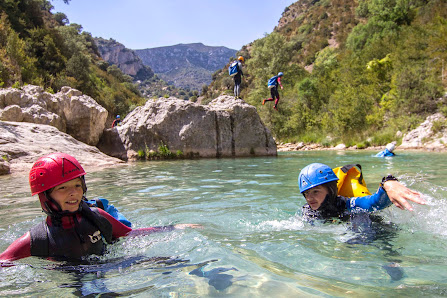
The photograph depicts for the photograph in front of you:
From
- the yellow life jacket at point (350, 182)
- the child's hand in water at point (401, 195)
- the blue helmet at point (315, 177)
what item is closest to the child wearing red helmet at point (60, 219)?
the blue helmet at point (315, 177)

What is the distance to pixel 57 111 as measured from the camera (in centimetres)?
1429

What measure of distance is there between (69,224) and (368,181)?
5953mm

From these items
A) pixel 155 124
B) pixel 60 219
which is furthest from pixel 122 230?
pixel 155 124

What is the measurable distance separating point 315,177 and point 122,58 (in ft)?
586

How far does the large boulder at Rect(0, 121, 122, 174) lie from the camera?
9201 millimetres

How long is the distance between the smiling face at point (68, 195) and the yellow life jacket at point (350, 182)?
2.91 meters

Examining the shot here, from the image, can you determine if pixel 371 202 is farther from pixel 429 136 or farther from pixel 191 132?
pixel 429 136

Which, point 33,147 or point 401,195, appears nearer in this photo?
point 401,195

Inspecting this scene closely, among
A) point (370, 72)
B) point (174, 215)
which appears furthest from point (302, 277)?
point (370, 72)

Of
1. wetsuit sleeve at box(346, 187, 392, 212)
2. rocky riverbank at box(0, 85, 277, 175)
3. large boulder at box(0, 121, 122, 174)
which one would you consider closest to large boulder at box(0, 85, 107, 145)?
rocky riverbank at box(0, 85, 277, 175)

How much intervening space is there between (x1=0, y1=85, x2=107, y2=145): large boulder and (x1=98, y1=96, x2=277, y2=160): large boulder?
48.4 inches

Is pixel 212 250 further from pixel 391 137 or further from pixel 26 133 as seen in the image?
pixel 391 137

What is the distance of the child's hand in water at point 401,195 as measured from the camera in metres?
2.05

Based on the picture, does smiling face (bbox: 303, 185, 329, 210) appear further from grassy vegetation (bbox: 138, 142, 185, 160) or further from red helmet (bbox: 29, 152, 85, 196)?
grassy vegetation (bbox: 138, 142, 185, 160)
